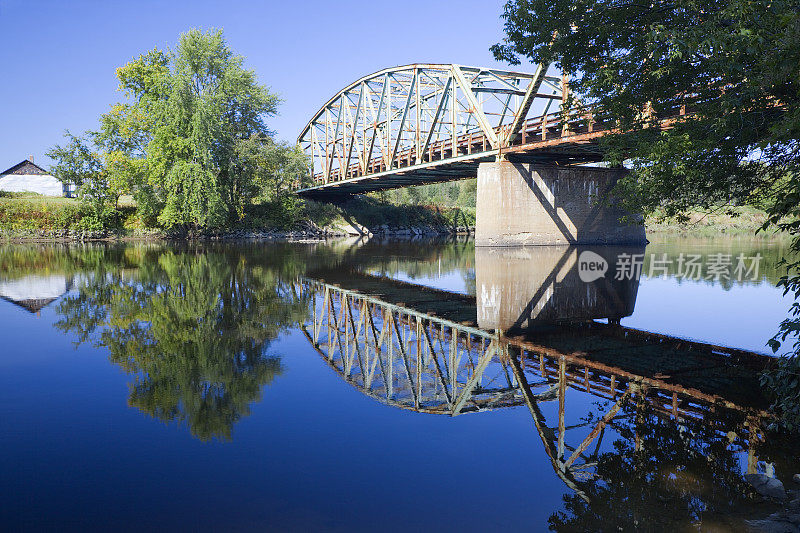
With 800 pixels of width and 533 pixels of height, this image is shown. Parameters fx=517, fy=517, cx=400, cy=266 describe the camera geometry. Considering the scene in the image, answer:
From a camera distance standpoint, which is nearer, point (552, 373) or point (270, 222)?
point (552, 373)

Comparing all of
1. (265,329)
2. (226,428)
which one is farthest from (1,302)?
(226,428)

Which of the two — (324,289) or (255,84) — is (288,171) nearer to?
(255,84)

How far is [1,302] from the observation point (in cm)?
1538

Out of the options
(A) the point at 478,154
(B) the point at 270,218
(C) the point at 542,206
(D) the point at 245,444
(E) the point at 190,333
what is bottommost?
(D) the point at 245,444

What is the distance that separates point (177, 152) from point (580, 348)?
143 feet

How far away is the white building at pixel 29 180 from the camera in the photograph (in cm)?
7552

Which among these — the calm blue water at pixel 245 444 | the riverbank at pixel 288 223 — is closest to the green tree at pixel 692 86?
the calm blue water at pixel 245 444

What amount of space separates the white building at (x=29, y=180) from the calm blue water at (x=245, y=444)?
3122 inches

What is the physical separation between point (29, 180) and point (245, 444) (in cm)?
9011

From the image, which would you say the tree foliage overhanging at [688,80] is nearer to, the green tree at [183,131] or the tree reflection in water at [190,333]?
the tree reflection in water at [190,333]

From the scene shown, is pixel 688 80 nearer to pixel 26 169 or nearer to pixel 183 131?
pixel 183 131

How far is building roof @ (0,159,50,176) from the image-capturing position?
76625mm

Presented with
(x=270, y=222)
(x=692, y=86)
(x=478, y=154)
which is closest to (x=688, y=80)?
(x=692, y=86)

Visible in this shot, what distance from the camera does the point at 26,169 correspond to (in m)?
77.7
